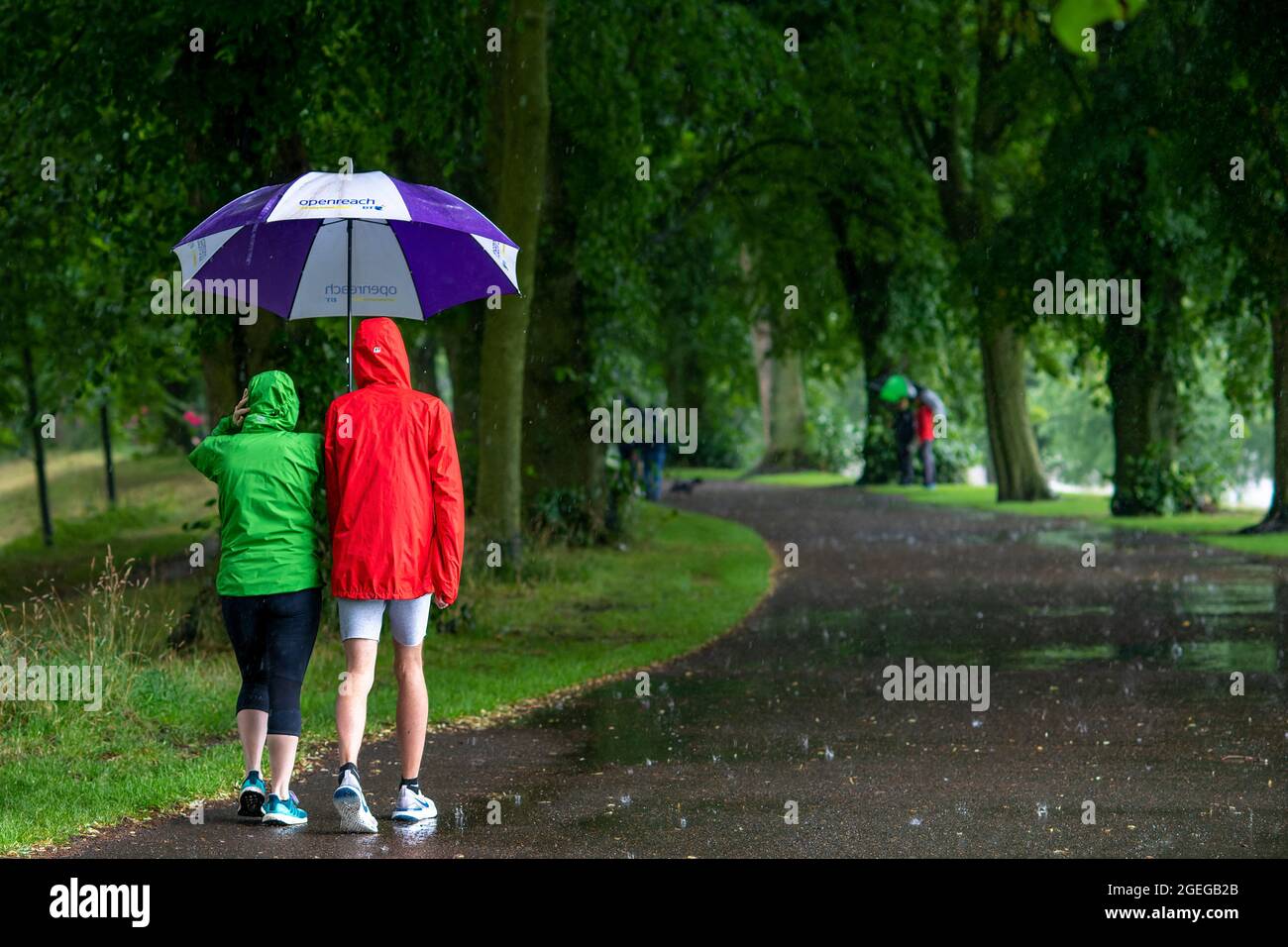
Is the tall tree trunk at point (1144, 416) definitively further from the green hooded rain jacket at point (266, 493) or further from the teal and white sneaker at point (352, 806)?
the teal and white sneaker at point (352, 806)

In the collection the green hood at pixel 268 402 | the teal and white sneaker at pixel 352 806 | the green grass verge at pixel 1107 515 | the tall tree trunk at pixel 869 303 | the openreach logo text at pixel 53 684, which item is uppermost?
the tall tree trunk at pixel 869 303

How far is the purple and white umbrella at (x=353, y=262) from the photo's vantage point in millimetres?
8195

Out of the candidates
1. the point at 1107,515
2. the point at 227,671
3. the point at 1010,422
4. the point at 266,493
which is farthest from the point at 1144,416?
the point at 266,493

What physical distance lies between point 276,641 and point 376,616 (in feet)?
1.46

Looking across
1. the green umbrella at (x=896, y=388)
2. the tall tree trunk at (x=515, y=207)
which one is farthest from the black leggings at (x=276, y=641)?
the green umbrella at (x=896, y=388)

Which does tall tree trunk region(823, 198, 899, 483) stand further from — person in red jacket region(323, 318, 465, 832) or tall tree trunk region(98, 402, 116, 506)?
person in red jacket region(323, 318, 465, 832)

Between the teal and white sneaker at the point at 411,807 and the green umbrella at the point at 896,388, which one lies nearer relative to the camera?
the teal and white sneaker at the point at 411,807

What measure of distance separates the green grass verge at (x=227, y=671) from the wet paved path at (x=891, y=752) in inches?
17.6

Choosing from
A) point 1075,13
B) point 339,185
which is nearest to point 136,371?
point 339,185

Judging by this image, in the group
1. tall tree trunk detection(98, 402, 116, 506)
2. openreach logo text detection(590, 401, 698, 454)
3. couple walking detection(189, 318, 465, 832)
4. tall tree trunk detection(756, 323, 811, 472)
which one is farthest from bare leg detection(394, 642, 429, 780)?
tall tree trunk detection(756, 323, 811, 472)

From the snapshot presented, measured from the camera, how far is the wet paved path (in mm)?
6961
